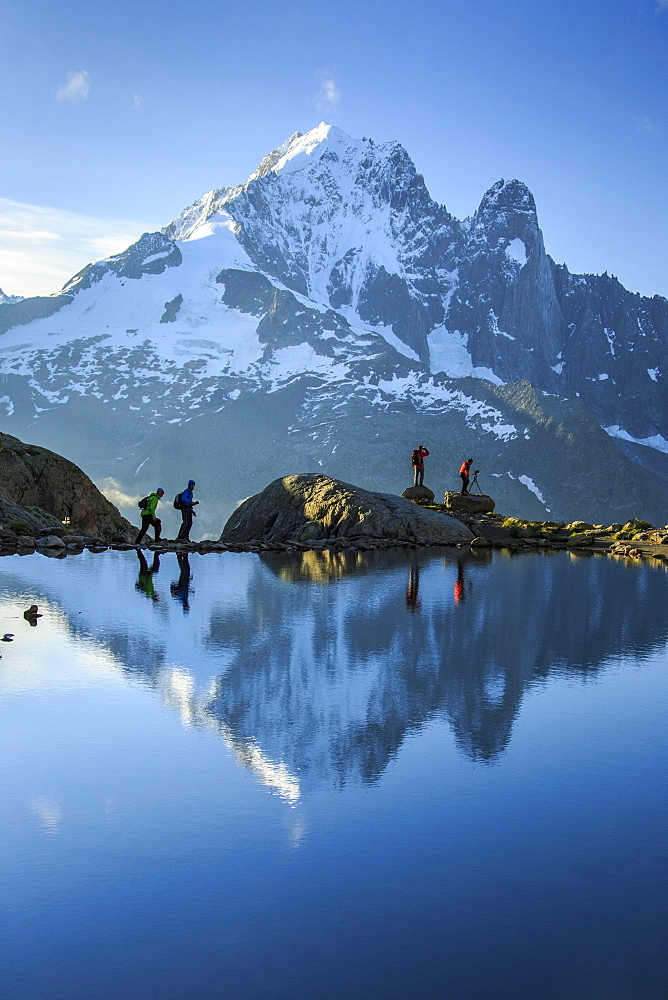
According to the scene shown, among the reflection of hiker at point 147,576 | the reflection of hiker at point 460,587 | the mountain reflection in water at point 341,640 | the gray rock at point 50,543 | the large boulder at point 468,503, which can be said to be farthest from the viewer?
the large boulder at point 468,503

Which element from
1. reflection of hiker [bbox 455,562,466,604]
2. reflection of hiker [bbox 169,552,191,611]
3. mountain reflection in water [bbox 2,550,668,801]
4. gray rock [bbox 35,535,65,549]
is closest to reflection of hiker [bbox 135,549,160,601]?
mountain reflection in water [bbox 2,550,668,801]

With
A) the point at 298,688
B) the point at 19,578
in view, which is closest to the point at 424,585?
the point at 19,578

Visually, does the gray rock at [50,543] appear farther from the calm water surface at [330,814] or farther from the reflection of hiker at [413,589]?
the calm water surface at [330,814]

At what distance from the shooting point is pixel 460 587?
2023cm

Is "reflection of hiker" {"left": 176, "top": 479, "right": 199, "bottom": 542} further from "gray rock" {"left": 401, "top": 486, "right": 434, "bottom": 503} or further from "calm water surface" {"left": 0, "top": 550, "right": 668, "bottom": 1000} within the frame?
"calm water surface" {"left": 0, "top": 550, "right": 668, "bottom": 1000}

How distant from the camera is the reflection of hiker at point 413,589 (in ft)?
56.1

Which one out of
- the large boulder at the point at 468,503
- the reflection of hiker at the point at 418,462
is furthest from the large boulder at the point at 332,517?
the reflection of hiker at the point at 418,462

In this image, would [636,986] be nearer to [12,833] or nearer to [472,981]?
[472,981]

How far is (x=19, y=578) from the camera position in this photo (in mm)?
20000

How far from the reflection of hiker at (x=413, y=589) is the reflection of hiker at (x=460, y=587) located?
808 millimetres

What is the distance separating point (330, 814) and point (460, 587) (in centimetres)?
1391

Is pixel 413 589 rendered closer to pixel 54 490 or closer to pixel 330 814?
pixel 330 814

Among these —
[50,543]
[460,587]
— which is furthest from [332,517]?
[460,587]

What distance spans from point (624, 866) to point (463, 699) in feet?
13.8
